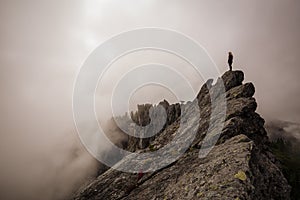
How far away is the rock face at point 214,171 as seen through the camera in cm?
1409

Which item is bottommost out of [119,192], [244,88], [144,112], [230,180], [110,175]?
[230,180]

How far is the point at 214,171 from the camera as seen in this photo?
15.5 m

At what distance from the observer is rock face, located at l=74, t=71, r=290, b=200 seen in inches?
555

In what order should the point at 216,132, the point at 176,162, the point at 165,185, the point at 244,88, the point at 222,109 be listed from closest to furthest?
the point at 165,185, the point at 176,162, the point at 216,132, the point at 222,109, the point at 244,88

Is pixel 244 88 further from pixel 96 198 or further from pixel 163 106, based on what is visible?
pixel 163 106

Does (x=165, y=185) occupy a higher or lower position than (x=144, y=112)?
lower

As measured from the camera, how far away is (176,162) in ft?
66.6

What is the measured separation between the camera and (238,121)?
2338cm

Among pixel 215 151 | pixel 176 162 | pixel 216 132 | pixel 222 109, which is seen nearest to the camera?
pixel 215 151

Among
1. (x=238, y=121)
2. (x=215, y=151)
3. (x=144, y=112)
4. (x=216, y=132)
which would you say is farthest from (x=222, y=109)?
(x=144, y=112)

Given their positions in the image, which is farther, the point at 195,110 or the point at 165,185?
the point at 195,110

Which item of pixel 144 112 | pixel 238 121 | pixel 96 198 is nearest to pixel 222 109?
pixel 238 121

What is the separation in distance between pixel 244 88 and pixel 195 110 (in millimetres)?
7082

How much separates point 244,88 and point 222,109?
23.0 feet
